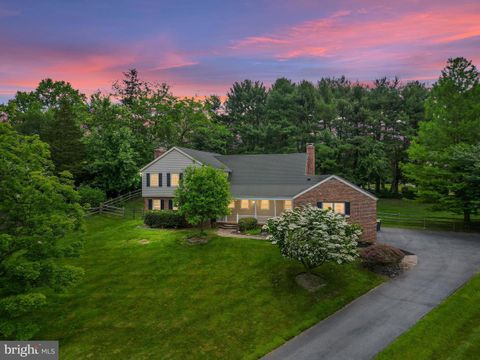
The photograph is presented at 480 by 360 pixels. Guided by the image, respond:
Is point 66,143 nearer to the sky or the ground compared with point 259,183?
nearer to the sky

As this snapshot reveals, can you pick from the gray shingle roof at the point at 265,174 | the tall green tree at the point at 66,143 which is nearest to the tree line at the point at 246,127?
the tall green tree at the point at 66,143

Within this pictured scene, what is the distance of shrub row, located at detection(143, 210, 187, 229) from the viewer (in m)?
34.1

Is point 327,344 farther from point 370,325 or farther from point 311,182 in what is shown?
point 311,182

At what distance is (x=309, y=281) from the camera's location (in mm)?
22156

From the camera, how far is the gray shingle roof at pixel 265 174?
119 ft

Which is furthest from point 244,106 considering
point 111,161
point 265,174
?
point 265,174

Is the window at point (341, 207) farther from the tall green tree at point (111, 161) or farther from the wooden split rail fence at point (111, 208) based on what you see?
the tall green tree at point (111, 161)

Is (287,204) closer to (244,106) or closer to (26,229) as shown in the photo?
(26,229)

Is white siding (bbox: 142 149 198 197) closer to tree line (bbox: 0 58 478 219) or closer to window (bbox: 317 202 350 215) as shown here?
tree line (bbox: 0 58 478 219)

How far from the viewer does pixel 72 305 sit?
20.8 meters

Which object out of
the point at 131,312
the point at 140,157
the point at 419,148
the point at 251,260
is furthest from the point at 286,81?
the point at 131,312

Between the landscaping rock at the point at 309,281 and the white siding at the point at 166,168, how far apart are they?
20557 millimetres

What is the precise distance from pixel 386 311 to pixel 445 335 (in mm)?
3092

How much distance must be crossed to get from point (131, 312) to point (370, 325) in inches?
497
